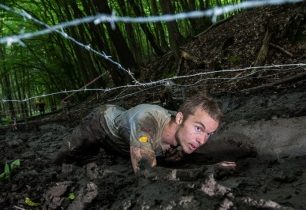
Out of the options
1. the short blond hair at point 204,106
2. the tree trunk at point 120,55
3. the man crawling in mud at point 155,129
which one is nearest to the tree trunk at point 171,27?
the tree trunk at point 120,55

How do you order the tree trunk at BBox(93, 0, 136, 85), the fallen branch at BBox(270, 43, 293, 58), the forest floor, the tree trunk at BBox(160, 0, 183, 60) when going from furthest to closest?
the tree trunk at BBox(93, 0, 136, 85), the tree trunk at BBox(160, 0, 183, 60), the fallen branch at BBox(270, 43, 293, 58), the forest floor

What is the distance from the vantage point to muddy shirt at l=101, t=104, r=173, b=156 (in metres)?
3.00

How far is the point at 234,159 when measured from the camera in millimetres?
3598

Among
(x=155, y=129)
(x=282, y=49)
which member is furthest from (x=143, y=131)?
(x=282, y=49)

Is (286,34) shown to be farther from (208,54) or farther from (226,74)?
(208,54)

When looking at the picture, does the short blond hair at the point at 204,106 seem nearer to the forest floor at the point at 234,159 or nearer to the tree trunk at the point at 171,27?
the forest floor at the point at 234,159

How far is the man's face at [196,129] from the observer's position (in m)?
3.03

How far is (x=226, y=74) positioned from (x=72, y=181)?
147 inches

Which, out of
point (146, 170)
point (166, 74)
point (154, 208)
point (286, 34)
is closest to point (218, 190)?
point (154, 208)

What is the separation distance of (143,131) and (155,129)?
165 mm

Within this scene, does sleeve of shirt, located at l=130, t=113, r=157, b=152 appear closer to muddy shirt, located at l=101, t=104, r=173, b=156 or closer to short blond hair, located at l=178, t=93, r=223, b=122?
muddy shirt, located at l=101, t=104, r=173, b=156

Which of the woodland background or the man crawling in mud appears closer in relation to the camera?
→ the man crawling in mud

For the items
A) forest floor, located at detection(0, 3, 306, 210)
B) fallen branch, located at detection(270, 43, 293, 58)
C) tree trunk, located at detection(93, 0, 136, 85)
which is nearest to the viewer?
forest floor, located at detection(0, 3, 306, 210)

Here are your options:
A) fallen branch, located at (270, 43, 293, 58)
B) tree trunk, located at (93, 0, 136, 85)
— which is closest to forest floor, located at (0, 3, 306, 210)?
fallen branch, located at (270, 43, 293, 58)
